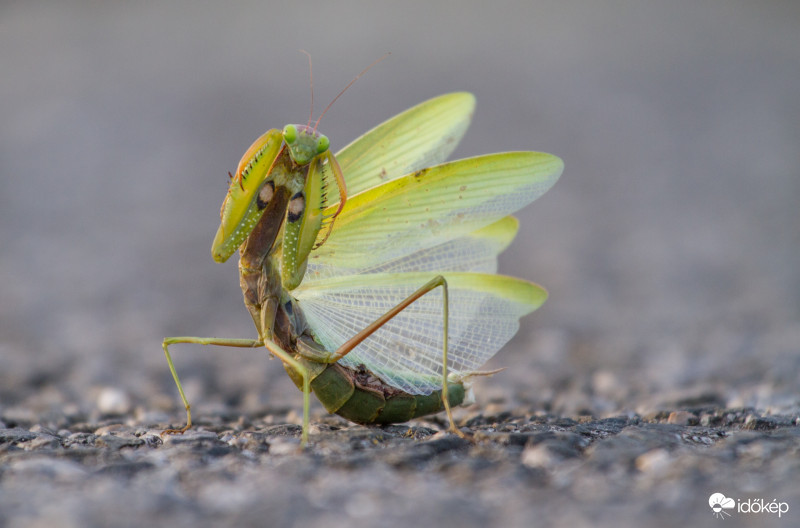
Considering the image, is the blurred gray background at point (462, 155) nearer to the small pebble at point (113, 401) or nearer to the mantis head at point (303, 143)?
the small pebble at point (113, 401)

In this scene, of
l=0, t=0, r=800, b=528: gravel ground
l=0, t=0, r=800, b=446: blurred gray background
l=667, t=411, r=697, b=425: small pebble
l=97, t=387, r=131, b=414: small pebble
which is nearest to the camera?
l=0, t=0, r=800, b=528: gravel ground

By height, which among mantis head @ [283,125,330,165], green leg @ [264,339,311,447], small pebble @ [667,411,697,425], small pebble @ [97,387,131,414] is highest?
mantis head @ [283,125,330,165]

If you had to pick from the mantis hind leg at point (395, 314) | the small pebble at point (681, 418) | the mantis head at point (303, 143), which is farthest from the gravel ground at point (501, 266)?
the mantis head at point (303, 143)

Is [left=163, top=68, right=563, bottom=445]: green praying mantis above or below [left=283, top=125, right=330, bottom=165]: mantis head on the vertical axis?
below

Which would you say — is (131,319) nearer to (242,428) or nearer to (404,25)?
(242,428)

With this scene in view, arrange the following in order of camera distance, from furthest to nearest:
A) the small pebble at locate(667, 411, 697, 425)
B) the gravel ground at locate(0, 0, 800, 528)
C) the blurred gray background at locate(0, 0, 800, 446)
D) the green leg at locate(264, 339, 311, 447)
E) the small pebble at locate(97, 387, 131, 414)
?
the blurred gray background at locate(0, 0, 800, 446)
the small pebble at locate(97, 387, 131, 414)
the small pebble at locate(667, 411, 697, 425)
the green leg at locate(264, 339, 311, 447)
the gravel ground at locate(0, 0, 800, 528)

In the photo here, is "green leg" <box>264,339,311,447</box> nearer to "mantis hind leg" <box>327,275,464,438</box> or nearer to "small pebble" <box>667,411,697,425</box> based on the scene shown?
"mantis hind leg" <box>327,275,464,438</box>

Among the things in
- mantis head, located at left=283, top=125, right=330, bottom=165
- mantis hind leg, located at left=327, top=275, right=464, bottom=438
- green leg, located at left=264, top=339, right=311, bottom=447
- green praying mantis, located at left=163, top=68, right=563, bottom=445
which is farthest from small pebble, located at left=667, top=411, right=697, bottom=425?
mantis head, located at left=283, top=125, right=330, bottom=165
